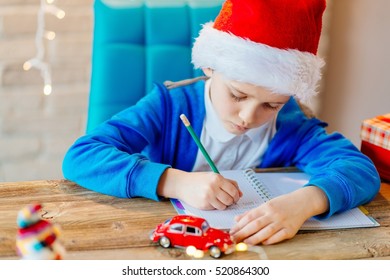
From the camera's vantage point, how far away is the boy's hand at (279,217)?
89 centimetres

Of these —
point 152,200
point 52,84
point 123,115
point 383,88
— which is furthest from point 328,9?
point 152,200

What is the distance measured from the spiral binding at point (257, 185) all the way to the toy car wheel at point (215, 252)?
23 centimetres

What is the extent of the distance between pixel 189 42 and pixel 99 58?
0.67 feet

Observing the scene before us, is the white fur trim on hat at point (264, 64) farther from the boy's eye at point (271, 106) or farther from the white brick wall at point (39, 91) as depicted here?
the white brick wall at point (39, 91)

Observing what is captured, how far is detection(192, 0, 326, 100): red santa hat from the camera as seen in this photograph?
103 centimetres

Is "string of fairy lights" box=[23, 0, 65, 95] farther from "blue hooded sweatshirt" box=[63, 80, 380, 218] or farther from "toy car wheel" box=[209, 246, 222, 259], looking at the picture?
"toy car wheel" box=[209, 246, 222, 259]

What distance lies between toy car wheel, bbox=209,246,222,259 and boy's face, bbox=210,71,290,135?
1.09 ft

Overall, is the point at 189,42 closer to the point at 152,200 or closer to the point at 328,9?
the point at 152,200

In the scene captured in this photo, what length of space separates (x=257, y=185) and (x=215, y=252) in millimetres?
293

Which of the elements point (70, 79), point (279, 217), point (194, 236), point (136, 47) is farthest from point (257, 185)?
point (70, 79)

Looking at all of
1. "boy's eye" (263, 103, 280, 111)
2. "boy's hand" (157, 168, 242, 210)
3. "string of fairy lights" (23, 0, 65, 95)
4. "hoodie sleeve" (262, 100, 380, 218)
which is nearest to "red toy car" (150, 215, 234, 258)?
"boy's hand" (157, 168, 242, 210)

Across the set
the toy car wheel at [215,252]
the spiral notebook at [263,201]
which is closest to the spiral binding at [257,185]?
the spiral notebook at [263,201]
